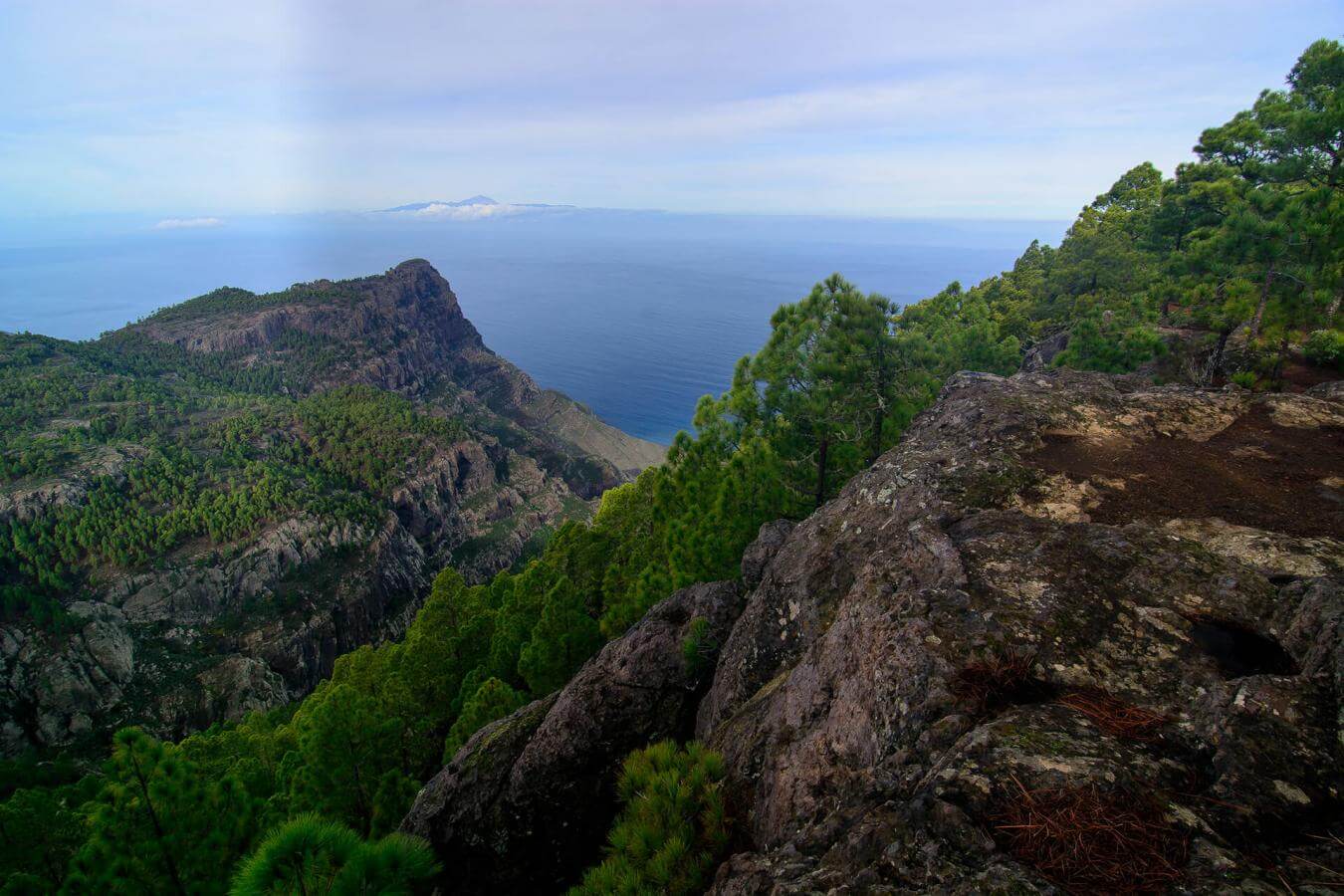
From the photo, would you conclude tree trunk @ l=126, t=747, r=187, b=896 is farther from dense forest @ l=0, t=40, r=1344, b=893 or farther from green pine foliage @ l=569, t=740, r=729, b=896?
green pine foliage @ l=569, t=740, r=729, b=896

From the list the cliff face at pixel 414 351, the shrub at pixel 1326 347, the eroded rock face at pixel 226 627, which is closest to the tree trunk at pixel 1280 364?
the shrub at pixel 1326 347

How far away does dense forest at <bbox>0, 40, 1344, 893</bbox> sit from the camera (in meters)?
7.39

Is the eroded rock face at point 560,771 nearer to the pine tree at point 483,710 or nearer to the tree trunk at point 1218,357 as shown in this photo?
the pine tree at point 483,710

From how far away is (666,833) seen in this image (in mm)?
6777

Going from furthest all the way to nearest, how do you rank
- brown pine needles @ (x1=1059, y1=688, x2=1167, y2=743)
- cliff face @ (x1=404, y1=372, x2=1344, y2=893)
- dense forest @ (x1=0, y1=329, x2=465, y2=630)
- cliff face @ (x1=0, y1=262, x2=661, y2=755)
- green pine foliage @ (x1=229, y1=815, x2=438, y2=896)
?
1. dense forest @ (x1=0, y1=329, x2=465, y2=630)
2. cliff face @ (x1=0, y1=262, x2=661, y2=755)
3. green pine foliage @ (x1=229, y1=815, x2=438, y2=896)
4. brown pine needles @ (x1=1059, y1=688, x2=1167, y2=743)
5. cliff face @ (x1=404, y1=372, x2=1344, y2=893)

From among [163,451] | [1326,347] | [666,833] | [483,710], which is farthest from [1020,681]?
[163,451]

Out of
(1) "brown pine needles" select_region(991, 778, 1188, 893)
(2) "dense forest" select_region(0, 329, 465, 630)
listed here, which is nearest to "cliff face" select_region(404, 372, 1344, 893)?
(1) "brown pine needles" select_region(991, 778, 1188, 893)

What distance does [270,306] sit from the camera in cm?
16150

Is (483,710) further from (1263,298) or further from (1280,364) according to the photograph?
(1263,298)

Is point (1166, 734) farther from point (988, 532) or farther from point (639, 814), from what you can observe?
point (639, 814)

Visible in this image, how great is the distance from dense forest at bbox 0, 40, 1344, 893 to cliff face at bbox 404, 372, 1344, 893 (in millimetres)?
1731

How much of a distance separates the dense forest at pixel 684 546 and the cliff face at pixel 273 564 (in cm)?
1860

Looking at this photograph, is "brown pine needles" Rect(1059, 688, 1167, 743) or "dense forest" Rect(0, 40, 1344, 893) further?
"dense forest" Rect(0, 40, 1344, 893)

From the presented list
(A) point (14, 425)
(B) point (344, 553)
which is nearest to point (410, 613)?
(B) point (344, 553)
